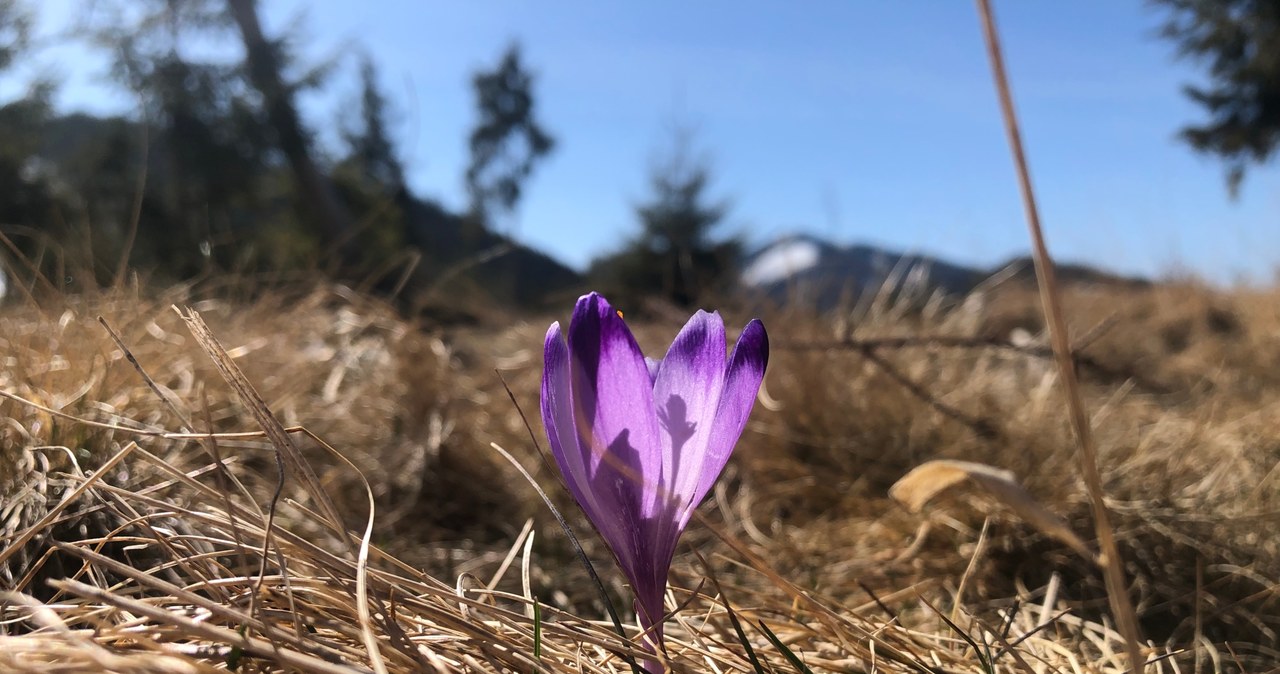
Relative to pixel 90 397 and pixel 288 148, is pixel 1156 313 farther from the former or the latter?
pixel 288 148

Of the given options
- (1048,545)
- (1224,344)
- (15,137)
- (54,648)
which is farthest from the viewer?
(15,137)

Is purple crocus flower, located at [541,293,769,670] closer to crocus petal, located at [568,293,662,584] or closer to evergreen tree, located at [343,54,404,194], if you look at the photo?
crocus petal, located at [568,293,662,584]

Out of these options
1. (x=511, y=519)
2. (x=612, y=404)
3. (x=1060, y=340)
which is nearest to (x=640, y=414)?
(x=612, y=404)

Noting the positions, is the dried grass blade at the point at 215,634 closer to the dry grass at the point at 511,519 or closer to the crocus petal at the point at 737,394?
the dry grass at the point at 511,519

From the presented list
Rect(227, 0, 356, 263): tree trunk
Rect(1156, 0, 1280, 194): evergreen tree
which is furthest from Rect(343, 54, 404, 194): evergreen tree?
Rect(1156, 0, 1280, 194): evergreen tree

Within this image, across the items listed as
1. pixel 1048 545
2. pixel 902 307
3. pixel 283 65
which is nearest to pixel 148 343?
pixel 1048 545

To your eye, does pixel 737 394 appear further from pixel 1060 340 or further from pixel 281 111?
pixel 281 111

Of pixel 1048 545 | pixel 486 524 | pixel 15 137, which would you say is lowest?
pixel 486 524
